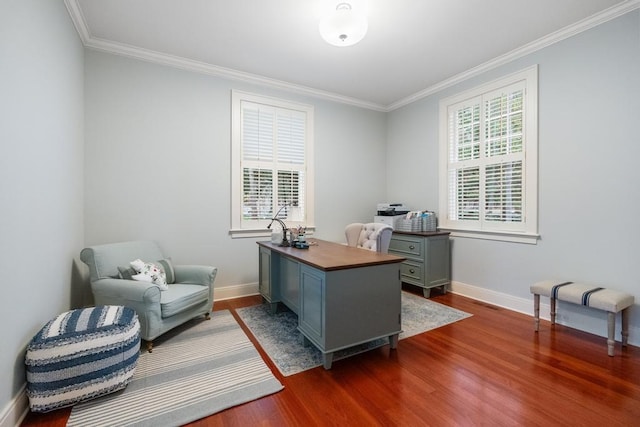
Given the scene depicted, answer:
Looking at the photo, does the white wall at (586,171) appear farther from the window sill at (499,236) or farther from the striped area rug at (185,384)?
the striped area rug at (185,384)

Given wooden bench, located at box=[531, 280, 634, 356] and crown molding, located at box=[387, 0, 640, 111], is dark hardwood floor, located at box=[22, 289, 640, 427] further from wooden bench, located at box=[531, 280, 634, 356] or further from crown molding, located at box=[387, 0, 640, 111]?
crown molding, located at box=[387, 0, 640, 111]

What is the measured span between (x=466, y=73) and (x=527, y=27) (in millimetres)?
930

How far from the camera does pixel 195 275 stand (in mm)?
2924

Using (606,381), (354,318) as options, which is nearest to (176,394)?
(354,318)

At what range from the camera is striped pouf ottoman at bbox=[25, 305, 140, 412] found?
162cm

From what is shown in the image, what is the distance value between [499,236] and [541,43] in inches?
83.2

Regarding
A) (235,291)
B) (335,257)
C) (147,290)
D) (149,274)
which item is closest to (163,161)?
(149,274)

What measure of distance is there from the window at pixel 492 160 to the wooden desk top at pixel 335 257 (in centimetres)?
184

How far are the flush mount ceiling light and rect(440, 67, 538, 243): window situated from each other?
2101 mm

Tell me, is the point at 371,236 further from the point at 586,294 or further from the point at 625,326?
the point at 625,326

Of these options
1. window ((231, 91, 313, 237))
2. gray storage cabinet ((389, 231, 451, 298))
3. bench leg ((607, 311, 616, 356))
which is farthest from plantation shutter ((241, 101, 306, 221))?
bench leg ((607, 311, 616, 356))

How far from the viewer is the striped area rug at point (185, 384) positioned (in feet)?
5.37

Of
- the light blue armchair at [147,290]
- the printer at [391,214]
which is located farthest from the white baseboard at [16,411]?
the printer at [391,214]

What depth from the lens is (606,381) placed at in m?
1.95
